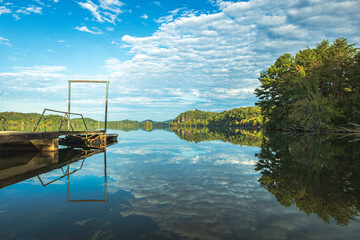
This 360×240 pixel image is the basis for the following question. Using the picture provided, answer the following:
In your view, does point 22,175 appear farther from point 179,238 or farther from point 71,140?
point 71,140

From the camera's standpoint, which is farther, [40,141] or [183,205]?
[40,141]

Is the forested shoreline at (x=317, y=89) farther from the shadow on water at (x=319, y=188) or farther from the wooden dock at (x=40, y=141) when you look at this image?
the shadow on water at (x=319, y=188)

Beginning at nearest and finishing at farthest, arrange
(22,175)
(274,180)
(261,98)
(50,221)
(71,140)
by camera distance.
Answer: (50,221), (274,180), (22,175), (71,140), (261,98)

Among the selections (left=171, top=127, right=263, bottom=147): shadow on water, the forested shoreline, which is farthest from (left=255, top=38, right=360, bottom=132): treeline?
(left=171, top=127, right=263, bottom=147): shadow on water

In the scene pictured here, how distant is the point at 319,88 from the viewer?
4456cm

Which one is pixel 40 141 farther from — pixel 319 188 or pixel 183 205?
pixel 319 188

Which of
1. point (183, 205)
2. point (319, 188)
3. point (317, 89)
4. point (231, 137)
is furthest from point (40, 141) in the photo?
point (317, 89)

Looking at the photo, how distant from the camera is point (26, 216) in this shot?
539 cm

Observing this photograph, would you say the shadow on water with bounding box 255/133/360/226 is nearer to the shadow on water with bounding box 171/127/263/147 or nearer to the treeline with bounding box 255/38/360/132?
the shadow on water with bounding box 171/127/263/147

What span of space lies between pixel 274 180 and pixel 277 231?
186 inches

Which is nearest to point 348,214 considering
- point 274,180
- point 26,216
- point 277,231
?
point 277,231

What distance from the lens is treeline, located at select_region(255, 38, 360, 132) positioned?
4278 centimetres

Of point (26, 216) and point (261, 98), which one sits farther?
point (261, 98)

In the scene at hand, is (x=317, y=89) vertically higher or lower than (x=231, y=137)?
higher
